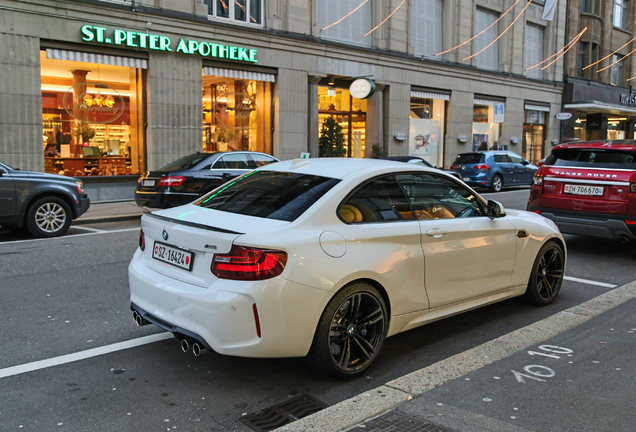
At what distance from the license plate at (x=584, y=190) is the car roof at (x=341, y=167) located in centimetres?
445

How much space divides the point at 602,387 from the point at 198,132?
1586 centimetres

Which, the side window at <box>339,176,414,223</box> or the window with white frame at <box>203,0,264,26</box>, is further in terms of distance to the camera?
the window with white frame at <box>203,0,264,26</box>

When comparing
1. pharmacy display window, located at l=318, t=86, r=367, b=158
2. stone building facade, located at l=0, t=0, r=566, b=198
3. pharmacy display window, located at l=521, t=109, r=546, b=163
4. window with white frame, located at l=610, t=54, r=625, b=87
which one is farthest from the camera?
window with white frame, located at l=610, t=54, r=625, b=87

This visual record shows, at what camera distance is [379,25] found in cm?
2316

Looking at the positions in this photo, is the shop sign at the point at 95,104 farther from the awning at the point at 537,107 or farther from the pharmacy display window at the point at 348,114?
the awning at the point at 537,107

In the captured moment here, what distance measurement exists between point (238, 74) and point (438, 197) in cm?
1514

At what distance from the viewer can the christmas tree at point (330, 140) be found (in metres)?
22.0

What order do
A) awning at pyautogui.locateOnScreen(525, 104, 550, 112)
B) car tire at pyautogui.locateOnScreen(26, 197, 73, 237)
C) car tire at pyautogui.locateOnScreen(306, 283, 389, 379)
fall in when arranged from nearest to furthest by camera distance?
1. car tire at pyautogui.locateOnScreen(306, 283, 389, 379)
2. car tire at pyautogui.locateOnScreen(26, 197, 73, 237)
3. awning at pyautogui.locateOnScreen(525, 104, 550, 112)

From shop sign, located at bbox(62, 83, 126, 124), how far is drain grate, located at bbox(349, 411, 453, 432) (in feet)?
49.3

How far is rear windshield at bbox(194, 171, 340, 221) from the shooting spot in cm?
418

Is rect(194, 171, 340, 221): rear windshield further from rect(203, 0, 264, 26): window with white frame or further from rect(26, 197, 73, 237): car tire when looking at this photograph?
rect(203, 0, 264, 26): window with white frame

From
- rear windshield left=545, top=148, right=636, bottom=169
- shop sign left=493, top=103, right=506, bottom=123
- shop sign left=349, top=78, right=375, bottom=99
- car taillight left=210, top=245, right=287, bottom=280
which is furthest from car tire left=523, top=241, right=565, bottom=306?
shop sign left=493, top=103, right=506, bottom=123

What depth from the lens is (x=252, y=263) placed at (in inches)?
143

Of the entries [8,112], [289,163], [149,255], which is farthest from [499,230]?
[8,112]
